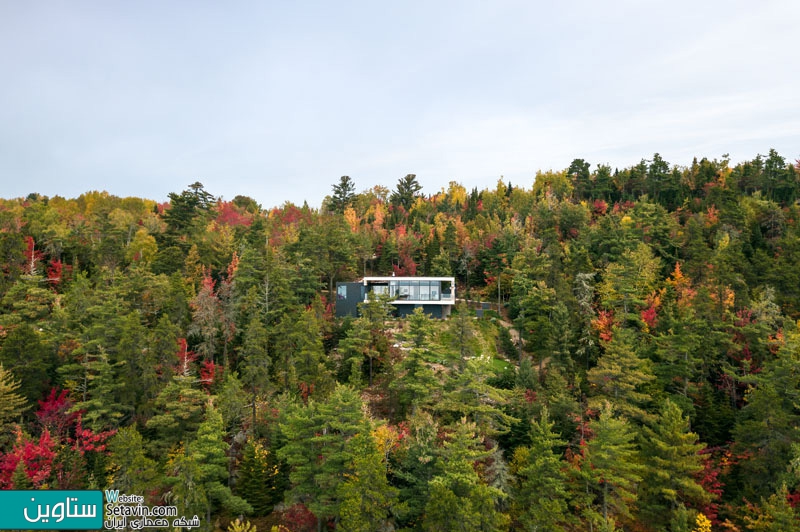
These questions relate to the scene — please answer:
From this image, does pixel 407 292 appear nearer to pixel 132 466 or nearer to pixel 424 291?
pixel 424 291

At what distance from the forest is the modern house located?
2.83 meters

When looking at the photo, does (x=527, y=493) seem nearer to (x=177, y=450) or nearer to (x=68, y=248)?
(x=177, y=450)

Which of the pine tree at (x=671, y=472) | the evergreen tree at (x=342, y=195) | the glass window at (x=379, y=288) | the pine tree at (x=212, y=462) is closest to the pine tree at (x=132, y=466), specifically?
the pine tree at (x=212, y=462)

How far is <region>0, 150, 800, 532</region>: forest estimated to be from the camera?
25.1 meters

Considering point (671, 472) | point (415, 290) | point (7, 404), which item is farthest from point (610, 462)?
point (7, 404)

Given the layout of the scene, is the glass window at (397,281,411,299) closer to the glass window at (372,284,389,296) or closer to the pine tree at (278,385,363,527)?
the glass window at (372,284,389,296)

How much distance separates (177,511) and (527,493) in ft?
70.8

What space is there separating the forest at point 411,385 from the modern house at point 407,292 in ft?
9.28

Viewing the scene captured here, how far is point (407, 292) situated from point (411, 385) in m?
25.7

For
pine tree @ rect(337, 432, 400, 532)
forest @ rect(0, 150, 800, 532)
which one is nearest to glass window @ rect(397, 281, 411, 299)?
forest @ rect(0, 150, 800, 532)

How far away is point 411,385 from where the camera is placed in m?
30.2

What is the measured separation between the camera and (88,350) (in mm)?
32312

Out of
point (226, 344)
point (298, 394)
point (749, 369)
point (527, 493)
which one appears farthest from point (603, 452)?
point (226, 344)

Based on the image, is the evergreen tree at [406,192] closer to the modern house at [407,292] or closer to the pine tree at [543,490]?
the modern house at [407,292]
